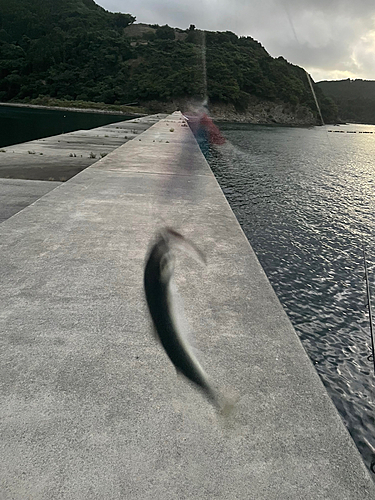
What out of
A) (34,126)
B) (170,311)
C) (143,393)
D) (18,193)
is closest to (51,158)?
(18,193)

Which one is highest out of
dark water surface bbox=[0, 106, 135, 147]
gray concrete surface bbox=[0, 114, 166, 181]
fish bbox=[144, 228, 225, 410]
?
fish bbox=[144, 228, 225, 410]

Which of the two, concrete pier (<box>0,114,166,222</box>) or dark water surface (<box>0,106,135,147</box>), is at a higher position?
concrete pier (<box>0,114,166,222</box>)

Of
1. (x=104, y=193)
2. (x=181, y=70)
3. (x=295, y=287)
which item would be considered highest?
(x=181, y=70)

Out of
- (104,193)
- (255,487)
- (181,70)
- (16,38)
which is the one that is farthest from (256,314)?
(16,38)

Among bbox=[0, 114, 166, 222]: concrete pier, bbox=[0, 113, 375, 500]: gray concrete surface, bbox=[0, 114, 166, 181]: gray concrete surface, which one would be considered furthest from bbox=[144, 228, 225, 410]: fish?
bbox=[0, 114, 166, 181]: gray concrete surface

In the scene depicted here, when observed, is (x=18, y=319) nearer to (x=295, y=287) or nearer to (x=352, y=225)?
(x=295, y=287)

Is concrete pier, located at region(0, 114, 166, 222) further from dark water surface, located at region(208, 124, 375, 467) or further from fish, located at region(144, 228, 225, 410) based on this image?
dark water surface, located at region(208, 124, 375, 467)
